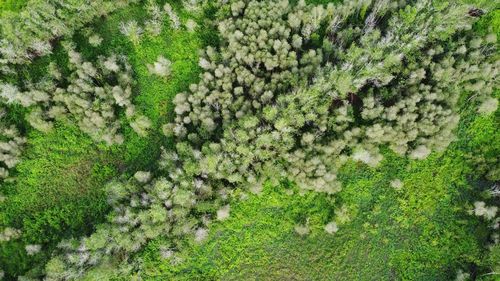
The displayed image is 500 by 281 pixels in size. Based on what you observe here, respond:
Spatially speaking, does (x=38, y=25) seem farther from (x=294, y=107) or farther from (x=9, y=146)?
(x=294, y=107)

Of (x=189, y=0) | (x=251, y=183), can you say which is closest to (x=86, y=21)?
(x=189, y=0)

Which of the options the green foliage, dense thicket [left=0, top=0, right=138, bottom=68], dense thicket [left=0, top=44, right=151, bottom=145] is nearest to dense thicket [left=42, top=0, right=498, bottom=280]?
the green foliage

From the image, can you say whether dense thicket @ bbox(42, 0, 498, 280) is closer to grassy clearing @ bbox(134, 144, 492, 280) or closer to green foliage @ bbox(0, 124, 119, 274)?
grassy clearing @ bbox(134, 144, 492, 280)

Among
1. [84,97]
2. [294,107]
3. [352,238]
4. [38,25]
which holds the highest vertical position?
[294,107]

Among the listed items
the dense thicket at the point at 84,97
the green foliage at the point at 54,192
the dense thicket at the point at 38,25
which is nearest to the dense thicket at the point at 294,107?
the green foliage at the point at 54,192

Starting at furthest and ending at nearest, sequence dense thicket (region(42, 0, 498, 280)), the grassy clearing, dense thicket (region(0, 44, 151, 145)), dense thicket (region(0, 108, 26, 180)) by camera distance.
Result: dense thicket (region(0, 108, 26, 180)), dense thicket (region(0, 44, 151, 145)), the grassy clearing, dense thicket (region(42, 0, 498, 280))

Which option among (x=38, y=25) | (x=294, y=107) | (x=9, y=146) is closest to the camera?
(x=294, y=107)

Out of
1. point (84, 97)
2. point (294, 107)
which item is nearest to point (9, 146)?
point (84, 97)

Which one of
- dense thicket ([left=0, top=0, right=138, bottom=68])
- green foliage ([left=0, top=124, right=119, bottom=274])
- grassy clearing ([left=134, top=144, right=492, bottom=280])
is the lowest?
green foliage ([left=0, top=124, right=119, bottom=274])

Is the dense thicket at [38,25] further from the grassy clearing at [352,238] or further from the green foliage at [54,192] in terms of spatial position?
the grassy clearing at [352,238]
